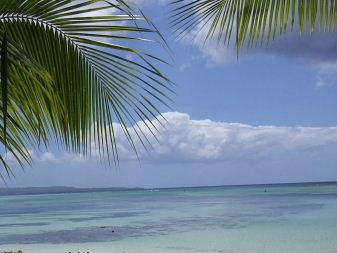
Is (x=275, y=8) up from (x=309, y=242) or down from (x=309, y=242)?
up

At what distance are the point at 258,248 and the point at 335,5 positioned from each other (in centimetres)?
2542

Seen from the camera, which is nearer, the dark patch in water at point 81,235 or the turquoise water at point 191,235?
the turquoise water at point 191,235

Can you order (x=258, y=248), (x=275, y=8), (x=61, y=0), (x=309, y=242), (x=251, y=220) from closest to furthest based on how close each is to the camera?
(x=61, y=0)
(x=275, y=8)
(x=258, y=248)
(x=309, y=242)
(x=251, y=220)

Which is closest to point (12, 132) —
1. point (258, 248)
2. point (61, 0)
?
point (61, 0)

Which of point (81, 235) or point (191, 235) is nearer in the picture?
point (191, 235)

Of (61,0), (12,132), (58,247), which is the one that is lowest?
(58,247)

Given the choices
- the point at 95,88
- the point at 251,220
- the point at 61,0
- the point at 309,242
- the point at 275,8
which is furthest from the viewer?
the point at 251,220

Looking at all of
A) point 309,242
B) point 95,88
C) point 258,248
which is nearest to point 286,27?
point 95,88

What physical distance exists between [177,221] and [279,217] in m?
7.68

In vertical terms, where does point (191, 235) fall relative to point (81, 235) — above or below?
above

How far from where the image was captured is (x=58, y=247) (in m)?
28.9

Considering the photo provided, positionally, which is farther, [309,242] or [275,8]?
[309,242]

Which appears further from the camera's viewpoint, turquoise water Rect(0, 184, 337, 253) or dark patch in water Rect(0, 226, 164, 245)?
dark patch in water Rect(0, 226, 164, 245)

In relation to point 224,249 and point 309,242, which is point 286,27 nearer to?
point 224,249
